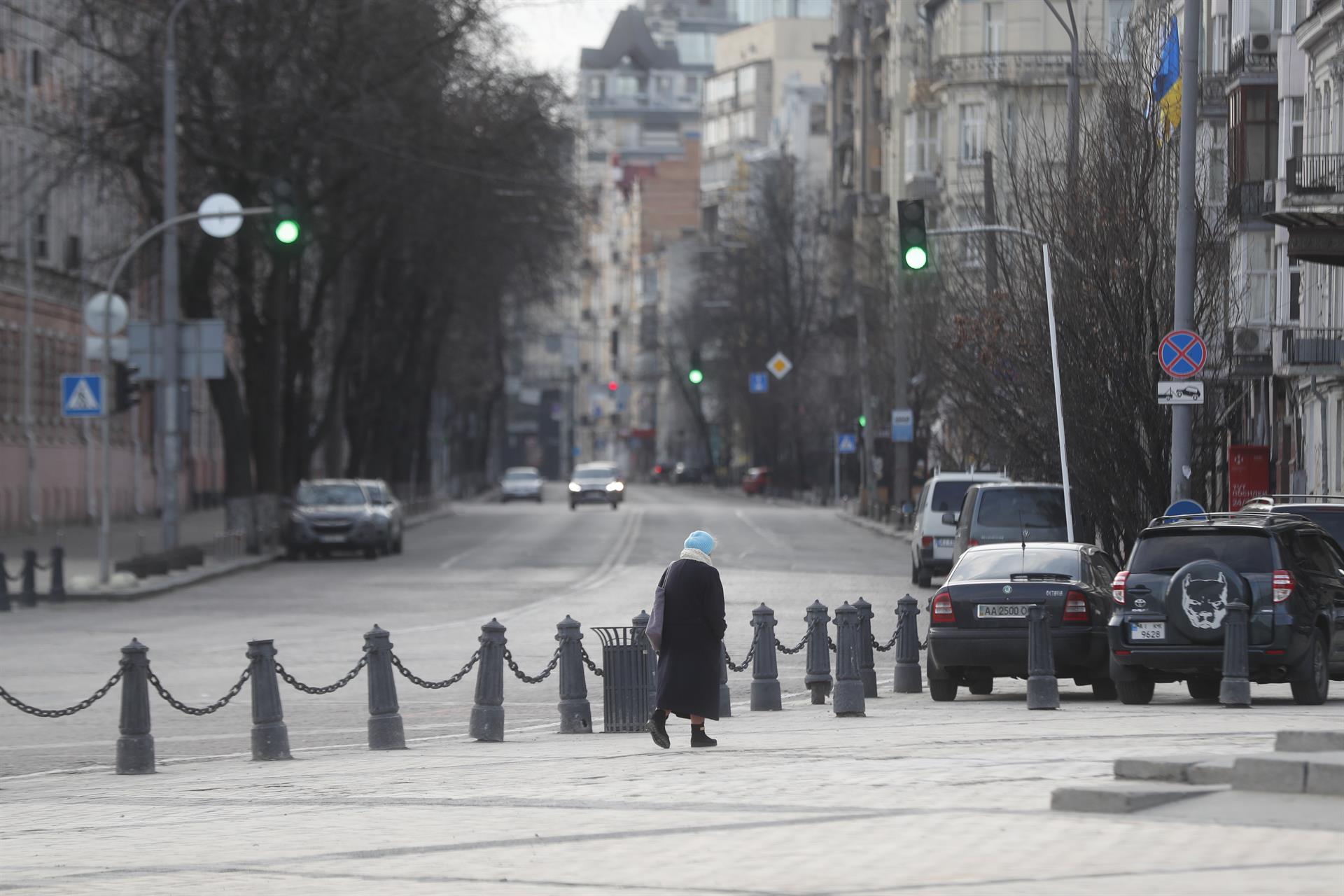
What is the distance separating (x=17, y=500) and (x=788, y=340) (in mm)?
55427

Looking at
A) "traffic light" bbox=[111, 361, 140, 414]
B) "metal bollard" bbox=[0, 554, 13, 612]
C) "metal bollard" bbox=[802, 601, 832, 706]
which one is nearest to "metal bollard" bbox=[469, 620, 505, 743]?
"metal bollard" bbox=[802, 601, 832, 706]

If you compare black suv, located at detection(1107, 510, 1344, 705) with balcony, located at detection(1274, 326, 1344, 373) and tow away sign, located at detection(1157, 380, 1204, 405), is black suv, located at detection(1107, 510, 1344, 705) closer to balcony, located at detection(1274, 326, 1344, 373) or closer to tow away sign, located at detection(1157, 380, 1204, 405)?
tow away sign, located at detection(1157, 380, 1204, 405)

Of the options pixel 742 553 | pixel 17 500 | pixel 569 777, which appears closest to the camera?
pixel 569 777

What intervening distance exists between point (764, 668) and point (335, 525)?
32110 mm

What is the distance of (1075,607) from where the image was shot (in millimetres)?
21578

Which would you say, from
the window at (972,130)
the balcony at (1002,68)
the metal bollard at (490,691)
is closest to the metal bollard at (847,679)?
the metal bollard at (490,691)

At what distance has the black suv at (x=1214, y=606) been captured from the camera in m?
19.9

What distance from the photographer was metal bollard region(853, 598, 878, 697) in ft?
72.6

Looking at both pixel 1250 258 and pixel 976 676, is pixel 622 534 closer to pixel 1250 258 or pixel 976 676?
pixel 1250 258

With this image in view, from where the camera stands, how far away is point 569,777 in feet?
48.9

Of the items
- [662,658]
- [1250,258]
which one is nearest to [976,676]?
[662,658]

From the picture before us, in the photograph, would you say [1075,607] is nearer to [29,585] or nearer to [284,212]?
[284,212]

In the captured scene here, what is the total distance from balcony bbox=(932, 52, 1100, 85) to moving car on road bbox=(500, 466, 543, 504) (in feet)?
96.0

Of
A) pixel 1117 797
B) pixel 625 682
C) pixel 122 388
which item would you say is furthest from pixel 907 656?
pixel 122 388
